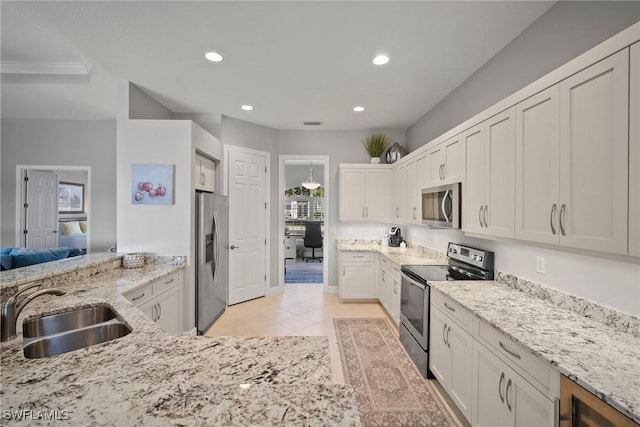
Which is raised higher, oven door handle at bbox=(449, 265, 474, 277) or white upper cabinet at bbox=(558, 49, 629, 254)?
white upper cabinet at bbox=(558, 49, 629, 254)

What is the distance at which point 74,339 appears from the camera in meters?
1.40

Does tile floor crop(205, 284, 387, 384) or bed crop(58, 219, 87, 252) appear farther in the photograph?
bed crop(58, 219, 87, 252)

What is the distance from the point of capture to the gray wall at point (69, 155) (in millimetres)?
4480

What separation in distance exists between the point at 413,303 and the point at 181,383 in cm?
225

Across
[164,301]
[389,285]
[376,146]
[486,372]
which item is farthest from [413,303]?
[376,146]

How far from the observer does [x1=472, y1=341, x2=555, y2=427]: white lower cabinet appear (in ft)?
3.89

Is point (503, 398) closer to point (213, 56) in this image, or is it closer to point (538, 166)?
point (538, 166)

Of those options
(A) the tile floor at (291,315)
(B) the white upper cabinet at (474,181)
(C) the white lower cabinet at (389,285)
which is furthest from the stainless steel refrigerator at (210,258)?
(B) the white upper cabinet at (474,181)

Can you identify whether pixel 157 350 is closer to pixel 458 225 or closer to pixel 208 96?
pixel 458 225

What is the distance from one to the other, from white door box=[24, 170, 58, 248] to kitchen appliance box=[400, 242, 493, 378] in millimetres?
6363

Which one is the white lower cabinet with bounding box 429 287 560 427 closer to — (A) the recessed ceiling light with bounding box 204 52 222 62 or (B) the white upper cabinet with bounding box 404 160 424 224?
(B) the white upper cabinet with bounding box 404 160 424 224

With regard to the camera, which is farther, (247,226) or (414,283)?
(247,226)

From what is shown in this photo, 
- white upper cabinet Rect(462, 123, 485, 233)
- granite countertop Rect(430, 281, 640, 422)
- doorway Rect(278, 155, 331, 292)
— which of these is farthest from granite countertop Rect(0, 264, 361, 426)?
doorway Rect(278, 155, 331, 292)

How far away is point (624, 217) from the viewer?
107 centimetres
